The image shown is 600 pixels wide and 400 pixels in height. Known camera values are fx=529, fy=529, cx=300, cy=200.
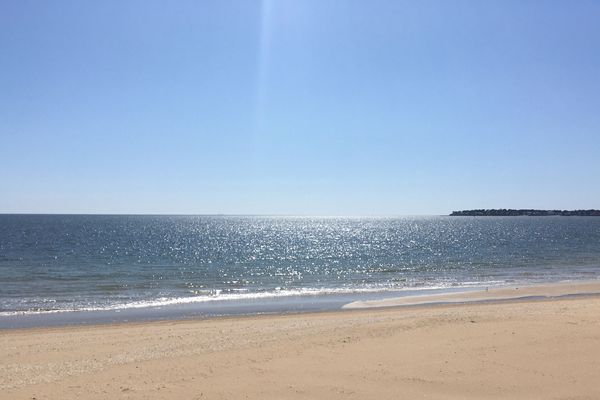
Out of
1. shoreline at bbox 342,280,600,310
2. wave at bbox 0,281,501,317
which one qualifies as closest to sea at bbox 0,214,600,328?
wave at bbox 0,281,501,317

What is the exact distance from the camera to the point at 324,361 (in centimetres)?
1114

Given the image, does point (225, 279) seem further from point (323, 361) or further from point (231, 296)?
point (323, 361)

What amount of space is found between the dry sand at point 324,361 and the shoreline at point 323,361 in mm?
25

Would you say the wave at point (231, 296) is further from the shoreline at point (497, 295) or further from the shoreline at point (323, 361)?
the shoreline at point (323, 361)

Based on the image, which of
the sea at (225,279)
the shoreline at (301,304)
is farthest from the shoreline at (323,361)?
the sea at (225,279)

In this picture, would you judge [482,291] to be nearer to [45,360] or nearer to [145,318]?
[145,318]

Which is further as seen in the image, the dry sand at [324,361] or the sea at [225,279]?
the sea at [225,279]

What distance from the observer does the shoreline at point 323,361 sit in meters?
9.29

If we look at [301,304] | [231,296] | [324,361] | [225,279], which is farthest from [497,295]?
[324,361]

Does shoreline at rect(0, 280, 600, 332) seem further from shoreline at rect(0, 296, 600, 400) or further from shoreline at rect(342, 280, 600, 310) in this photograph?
shoreline at rect(0, 296, 600, 400)

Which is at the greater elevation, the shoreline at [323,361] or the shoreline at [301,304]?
the shoreline at [323,361]

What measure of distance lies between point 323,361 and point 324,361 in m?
0.02

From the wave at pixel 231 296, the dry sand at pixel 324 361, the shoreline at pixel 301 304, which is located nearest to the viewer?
the dry sand at pixel 324 361

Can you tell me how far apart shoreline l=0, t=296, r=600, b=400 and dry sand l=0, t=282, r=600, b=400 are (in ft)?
0.08
